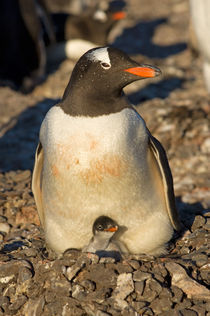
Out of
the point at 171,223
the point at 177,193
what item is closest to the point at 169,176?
the point at 171,223

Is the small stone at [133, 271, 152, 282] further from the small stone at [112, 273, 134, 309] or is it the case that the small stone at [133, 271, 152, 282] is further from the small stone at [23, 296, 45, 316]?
the small stone at [23, 296, 45, 316]

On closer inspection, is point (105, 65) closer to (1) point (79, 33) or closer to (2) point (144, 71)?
(2) point (144, 71)

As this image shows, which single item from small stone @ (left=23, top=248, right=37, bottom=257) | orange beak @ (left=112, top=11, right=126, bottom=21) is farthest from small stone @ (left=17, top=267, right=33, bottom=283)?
orange beak @ (left=112, top=11, right=126, bottom=21)

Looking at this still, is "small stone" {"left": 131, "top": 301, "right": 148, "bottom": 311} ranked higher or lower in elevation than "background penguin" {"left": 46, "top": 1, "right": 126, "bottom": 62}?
higher

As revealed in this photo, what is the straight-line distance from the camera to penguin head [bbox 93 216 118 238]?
10.3 feet

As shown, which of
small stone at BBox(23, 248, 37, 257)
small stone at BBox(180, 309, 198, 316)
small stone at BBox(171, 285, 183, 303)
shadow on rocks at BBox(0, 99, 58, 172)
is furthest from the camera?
shadow on rocks at BBox(0, 99, 58, 172)

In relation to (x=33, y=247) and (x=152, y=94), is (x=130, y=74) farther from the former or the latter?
(x=152, y=94)

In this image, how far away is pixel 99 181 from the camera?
3203mm

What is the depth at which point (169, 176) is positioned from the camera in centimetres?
348

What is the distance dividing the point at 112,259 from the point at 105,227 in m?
0.19

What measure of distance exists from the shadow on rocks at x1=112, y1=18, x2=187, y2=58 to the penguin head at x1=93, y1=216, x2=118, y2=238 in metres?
7.00

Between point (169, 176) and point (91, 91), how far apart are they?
0.75 meters

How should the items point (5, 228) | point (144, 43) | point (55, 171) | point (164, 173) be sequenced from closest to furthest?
point (55, 171) → point (164, 173) → point (5, 228) → point (144, 43)

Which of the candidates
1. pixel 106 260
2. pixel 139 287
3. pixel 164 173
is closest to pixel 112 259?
pixel 106 260
